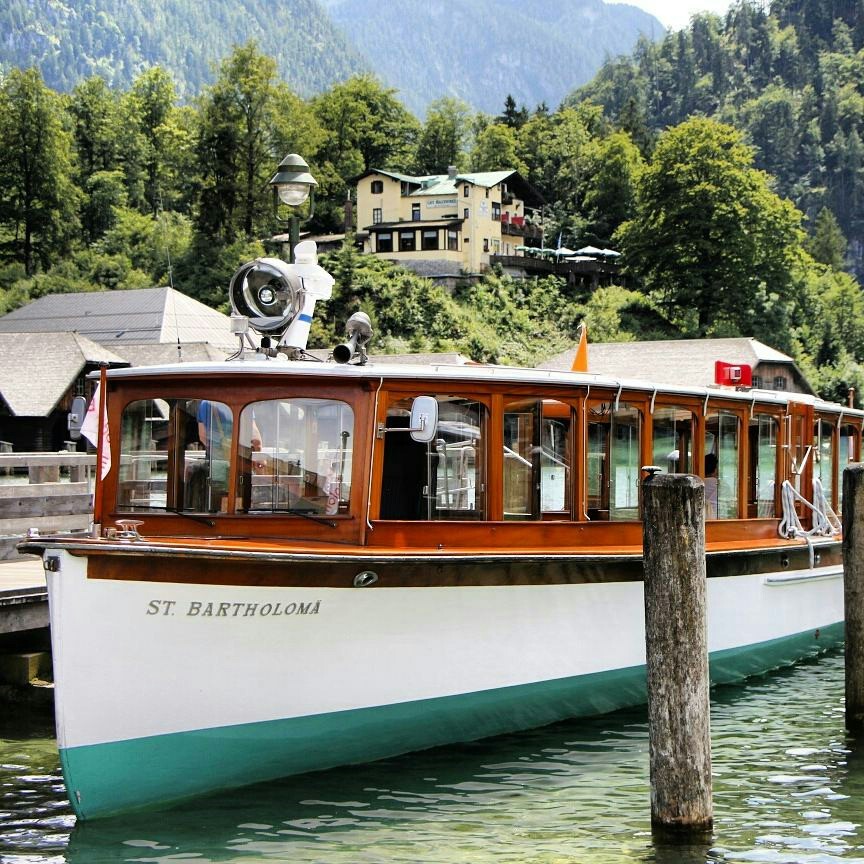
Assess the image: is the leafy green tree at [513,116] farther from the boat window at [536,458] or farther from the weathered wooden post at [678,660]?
the weathered wooden post at [678,660]

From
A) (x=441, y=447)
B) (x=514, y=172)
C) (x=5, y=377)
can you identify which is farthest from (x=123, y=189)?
(x=441, y=447)

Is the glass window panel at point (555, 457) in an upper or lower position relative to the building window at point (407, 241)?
lower

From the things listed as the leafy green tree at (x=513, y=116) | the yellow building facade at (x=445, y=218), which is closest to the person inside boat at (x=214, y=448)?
the yellow building facade at (x=445, y=218)

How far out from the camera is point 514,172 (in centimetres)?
10569

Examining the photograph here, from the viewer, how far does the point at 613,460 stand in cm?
1279

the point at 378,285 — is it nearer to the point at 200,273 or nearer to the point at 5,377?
the point at 200,273

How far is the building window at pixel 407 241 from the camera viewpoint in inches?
3757

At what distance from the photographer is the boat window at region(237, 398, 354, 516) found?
10773 millimetres

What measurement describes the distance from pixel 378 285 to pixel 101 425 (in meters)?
72.2

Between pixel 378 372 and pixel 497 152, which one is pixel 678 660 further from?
pixel 497 152

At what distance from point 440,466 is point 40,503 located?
238 inches

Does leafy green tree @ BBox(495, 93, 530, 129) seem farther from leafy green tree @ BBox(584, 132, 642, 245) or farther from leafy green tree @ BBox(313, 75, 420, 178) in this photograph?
leafy green tree @ BBox(584, 132, 642, 245)

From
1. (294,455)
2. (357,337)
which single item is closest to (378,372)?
(357,337)

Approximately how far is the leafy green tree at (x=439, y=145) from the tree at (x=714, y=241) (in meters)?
44.4
